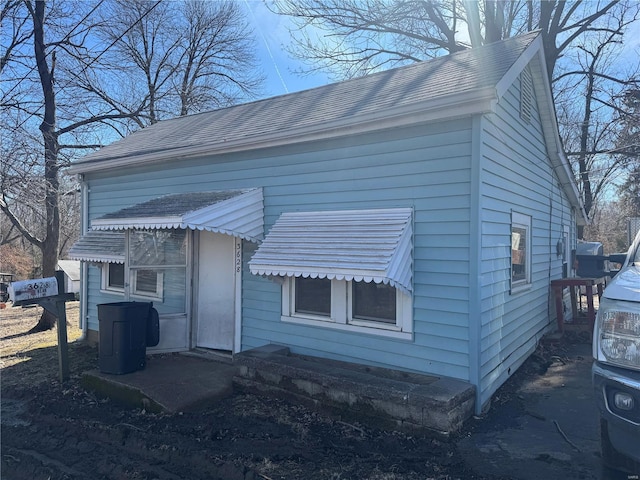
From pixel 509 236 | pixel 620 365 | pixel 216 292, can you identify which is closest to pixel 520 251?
pixel 509 236

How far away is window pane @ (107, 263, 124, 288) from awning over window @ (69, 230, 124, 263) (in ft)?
2.01

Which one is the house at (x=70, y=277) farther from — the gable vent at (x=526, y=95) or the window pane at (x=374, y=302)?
the gable vent at (x=526, y=95)

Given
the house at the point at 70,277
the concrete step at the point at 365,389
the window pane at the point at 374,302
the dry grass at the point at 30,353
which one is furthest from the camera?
the house at the point at 70,277

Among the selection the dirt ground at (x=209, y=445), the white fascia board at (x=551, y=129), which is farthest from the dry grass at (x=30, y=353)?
the white fascia board at (x=551, y=129)

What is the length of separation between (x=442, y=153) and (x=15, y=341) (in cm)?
1027

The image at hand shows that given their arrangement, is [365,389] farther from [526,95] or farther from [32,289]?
[526,95]

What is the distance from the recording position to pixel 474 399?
4875mm

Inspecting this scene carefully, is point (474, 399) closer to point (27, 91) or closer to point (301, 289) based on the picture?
point (301, 289)

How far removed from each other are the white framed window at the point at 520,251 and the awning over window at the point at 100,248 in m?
6.62

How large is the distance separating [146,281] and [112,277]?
7.25 feet

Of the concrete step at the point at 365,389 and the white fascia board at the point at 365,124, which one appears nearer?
the concrete step at the point at 365,389

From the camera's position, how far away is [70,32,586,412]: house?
5020mm

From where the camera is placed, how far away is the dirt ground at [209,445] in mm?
3902

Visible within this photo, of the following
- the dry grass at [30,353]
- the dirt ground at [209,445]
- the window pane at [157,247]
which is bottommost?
the dry grass at [30,353]
